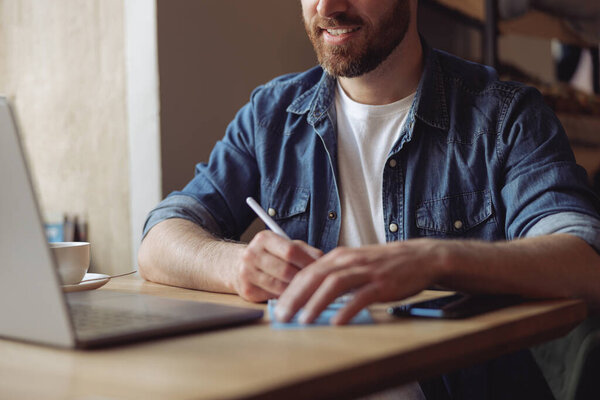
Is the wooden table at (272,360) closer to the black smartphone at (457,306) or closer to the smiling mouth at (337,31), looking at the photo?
the black smartphone at (457,306)

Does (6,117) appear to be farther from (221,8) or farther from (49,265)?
(221,8)

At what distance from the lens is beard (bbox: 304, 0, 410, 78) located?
1539 mm

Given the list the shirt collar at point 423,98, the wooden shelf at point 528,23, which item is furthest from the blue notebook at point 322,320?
the wooden shelf at point 528,23

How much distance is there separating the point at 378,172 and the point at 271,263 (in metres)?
0.61

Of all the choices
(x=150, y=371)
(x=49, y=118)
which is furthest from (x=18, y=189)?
(x=49, y=118)

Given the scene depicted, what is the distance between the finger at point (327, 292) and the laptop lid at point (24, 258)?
261 millimetres

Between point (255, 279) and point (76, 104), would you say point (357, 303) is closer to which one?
point (255, 279)

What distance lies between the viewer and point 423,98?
150cm

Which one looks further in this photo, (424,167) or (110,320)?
(424,167)

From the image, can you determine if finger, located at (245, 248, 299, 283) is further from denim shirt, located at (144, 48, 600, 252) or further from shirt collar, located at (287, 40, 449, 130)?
shirt collar, located at (287, 40, 449, 130)

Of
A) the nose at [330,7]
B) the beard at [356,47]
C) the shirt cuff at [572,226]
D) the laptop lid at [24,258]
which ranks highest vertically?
the nose at [330,7]

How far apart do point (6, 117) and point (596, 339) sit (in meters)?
0.87

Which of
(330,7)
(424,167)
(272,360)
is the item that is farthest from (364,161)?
(272,360)

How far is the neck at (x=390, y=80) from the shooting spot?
5.18 ft
